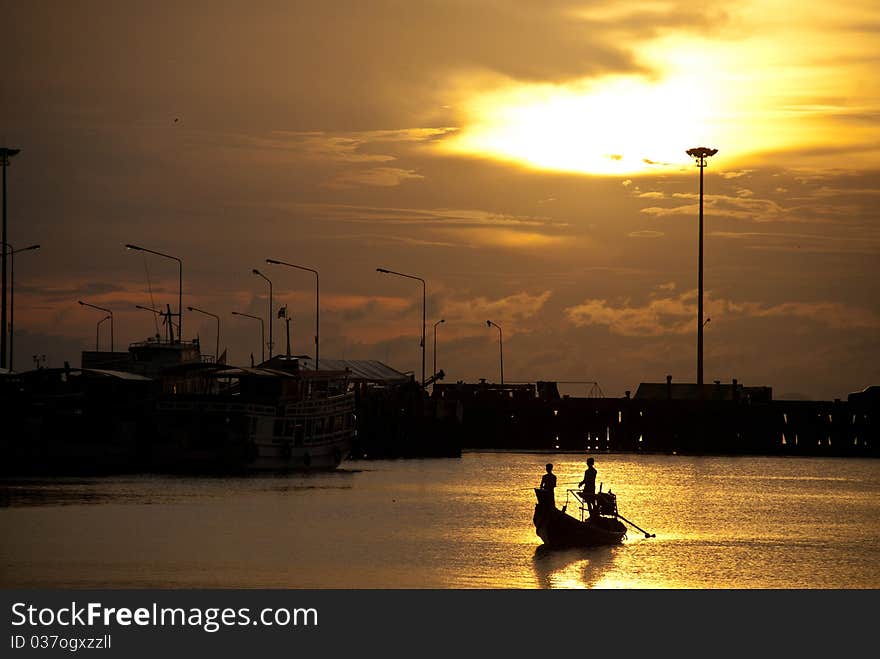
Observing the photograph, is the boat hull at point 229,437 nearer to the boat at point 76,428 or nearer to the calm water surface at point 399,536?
the boat at point 76,428

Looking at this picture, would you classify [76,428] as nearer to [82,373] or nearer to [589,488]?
[82,373]

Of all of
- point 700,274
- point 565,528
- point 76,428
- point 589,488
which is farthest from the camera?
point 700,274

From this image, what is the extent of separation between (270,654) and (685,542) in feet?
107

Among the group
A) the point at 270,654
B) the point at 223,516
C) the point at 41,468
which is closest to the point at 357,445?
the point at 41,468

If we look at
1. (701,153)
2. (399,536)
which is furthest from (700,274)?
(399,536)

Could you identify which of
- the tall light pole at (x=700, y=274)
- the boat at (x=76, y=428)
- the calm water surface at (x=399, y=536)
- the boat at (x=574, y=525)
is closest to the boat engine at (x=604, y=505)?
the boat at (x=574, y=525)

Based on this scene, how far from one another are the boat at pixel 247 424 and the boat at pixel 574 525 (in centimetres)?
4278

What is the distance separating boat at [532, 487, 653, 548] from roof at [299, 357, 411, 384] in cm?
9674

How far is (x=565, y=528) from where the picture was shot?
181 feet

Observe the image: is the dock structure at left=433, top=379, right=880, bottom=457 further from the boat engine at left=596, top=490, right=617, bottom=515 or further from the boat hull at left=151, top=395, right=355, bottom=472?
the boat engine at left=596, top=490, right=617, bottom=515

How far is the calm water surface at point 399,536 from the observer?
161 ft

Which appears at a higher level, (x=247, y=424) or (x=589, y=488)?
(x=247, y=424)

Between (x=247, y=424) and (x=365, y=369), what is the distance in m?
73.0

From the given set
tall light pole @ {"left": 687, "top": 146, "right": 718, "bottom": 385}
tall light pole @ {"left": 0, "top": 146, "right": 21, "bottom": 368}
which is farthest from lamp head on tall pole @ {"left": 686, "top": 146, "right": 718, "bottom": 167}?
tall light pole @ {"left": 0, "top": 146, "right": 21, "bottom": 368}
